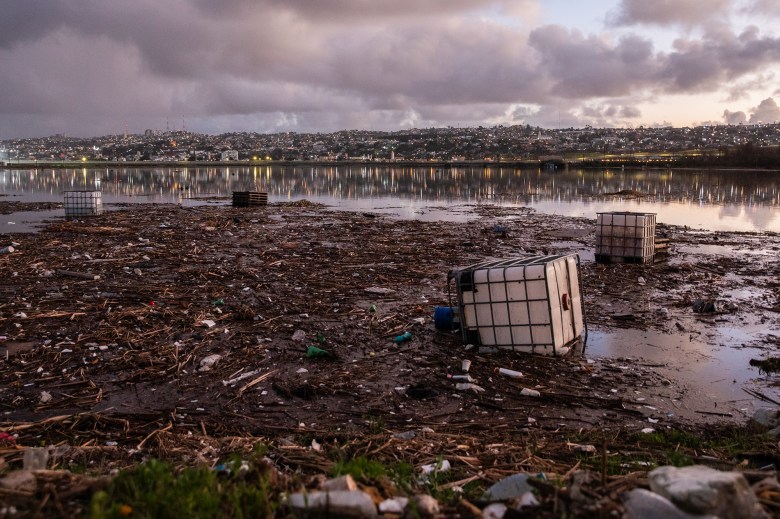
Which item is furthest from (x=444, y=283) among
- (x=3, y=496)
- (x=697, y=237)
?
(x=697, y=237)

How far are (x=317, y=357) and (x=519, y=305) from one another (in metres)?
2.67

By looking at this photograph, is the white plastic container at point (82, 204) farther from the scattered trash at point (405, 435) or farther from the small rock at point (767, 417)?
the small rock at point (767, 417)

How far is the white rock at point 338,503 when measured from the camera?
10.1ft

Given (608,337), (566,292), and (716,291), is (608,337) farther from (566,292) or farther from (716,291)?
(716,291)

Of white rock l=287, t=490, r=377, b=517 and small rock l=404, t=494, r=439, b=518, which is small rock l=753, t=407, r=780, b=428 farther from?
white rock l=287, t=490, r=377, b=517

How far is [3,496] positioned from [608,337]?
24.4 ft

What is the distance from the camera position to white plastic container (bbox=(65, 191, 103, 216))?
24.0 m

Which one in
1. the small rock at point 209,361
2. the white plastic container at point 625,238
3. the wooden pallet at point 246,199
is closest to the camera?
the small rock at point 209,361

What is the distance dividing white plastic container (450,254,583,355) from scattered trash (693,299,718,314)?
347 centimetres

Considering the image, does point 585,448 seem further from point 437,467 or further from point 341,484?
point 341,484

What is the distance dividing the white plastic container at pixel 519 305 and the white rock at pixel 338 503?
4484 mm

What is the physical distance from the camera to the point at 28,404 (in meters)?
5.79

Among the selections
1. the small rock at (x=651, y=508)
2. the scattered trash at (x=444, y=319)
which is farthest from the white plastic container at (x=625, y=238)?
the small rock at (x=651, y=508)

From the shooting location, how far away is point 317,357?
731 centimetres
